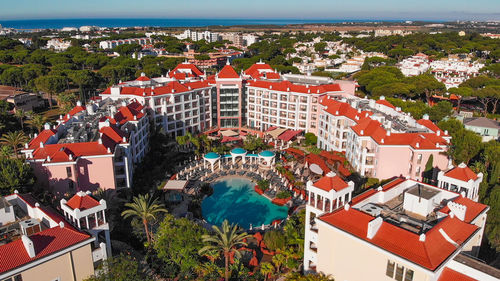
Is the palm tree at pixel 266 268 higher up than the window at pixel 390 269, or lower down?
lower down

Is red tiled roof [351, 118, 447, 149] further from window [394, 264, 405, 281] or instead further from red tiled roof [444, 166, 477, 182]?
window [394, 264, 405, 281]

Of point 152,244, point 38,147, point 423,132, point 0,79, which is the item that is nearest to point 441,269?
point 152,244

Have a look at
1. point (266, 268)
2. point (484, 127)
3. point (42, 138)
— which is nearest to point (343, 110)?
point (484, 127)

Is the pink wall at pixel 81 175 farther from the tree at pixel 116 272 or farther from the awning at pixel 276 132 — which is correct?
the awning at pixel 276 132

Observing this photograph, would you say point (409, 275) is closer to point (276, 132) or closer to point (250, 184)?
point (250, 184)

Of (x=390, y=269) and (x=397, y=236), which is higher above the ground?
(x=397, y=236)

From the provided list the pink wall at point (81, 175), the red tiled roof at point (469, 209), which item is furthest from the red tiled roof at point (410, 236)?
the pink wall at point (81, 175)

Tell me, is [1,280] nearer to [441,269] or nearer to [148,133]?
[441,269]
